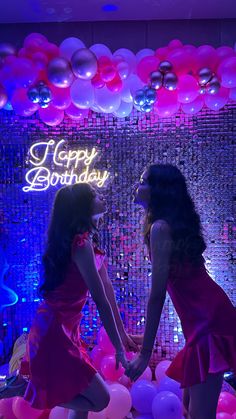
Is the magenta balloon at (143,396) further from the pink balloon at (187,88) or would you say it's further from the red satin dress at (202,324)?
the pink balloon at (187,88)

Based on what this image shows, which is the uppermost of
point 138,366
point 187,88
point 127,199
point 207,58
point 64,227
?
point 207,58

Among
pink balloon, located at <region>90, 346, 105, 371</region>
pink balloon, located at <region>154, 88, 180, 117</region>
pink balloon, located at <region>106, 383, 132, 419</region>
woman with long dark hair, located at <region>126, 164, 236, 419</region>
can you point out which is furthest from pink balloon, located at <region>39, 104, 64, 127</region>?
pink balloon, located at <region>106, 383, 132, 419</region>

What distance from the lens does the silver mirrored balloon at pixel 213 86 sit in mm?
3154

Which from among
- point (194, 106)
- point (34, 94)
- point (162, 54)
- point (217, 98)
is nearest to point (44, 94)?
point (34, 94)

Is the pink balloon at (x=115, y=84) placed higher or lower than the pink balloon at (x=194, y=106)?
higher

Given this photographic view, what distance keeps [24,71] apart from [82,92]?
0.44m

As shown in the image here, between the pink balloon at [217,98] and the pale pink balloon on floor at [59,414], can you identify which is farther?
the pink balloon at [217,98]

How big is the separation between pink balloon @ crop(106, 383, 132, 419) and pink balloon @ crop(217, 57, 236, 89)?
2.27 m

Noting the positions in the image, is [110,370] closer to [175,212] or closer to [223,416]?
[223,416]

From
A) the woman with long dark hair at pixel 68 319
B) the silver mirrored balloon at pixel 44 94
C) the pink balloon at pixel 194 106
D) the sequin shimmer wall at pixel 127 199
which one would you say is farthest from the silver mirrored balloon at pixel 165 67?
the woman with long dark hair at pixel 68 319

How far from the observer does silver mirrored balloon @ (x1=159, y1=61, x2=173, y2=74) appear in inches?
124

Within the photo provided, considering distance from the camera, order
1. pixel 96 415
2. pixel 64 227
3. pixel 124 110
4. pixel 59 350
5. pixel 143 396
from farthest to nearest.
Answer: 1. pixel 124 110
2. pixel 143 396
3. pixel 96 415
4. pixel 64 227
5. pixel 59 350

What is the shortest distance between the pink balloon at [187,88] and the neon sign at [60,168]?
3.15ft

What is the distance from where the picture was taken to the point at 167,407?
2635 millimetres
